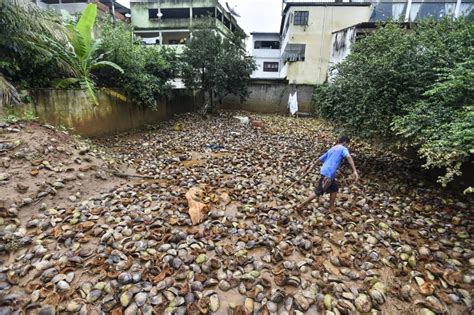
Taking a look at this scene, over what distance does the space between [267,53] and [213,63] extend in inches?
738

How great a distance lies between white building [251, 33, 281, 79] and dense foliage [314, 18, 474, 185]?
2401cm

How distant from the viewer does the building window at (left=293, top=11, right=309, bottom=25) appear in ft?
60.2

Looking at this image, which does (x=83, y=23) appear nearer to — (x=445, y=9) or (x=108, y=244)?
(x=108, y=244)

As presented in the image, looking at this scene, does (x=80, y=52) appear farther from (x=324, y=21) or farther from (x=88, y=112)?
(x=324, y=21)

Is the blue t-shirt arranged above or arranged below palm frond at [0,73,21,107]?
below

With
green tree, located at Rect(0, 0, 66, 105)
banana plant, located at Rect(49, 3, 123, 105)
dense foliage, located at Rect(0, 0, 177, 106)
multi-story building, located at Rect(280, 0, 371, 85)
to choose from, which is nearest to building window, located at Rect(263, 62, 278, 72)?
multi-story building, located at Rect(280, 0, 371, 85)

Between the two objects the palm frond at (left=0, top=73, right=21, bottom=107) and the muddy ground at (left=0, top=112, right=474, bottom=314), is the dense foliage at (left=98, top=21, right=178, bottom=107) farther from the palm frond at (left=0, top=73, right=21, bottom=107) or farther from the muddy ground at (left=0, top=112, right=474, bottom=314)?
the muddy ground at (left=0, top=112, right=474, bottom=314)

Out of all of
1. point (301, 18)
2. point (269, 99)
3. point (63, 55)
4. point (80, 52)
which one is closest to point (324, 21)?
point (301, 18)

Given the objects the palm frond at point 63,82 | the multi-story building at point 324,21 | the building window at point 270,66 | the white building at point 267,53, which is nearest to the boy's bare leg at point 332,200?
the palm frond at point 63,82

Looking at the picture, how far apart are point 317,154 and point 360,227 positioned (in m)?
3.86

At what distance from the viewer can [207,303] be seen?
2373 millimetres

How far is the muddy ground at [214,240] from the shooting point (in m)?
2.45

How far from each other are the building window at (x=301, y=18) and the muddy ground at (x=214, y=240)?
645 inches

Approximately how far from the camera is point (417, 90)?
4820 mm
